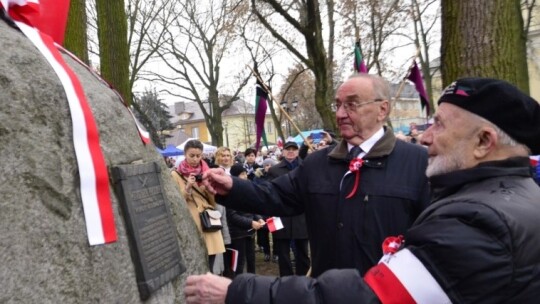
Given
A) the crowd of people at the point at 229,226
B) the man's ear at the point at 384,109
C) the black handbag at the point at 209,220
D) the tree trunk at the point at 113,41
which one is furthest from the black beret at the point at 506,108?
the tree trunk at the point at 113,41

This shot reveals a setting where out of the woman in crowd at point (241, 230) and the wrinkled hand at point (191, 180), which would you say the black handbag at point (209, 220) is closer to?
the wrinkled hand at point (191, 180)

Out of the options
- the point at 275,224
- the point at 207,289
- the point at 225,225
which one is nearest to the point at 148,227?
the point at 207,289

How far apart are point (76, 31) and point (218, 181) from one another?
11.2ft

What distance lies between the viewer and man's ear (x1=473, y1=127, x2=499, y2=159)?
178 cm

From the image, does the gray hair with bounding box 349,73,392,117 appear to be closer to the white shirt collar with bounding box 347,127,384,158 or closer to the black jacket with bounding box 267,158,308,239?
the white shirt collar with bounding box 347,127,384,158

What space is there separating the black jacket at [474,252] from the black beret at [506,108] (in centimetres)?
15

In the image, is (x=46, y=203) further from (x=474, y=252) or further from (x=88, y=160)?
(x=474, y=252)

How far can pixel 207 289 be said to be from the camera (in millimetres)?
1838

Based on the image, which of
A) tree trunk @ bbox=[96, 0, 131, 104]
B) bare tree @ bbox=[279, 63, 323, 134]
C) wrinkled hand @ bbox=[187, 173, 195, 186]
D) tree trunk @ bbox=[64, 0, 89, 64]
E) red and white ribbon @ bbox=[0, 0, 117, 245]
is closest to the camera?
red and white ribbon @ bbox=[0, 0, 117, 245]

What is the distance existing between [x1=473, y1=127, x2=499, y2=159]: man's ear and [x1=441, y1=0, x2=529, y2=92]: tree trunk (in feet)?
8.58

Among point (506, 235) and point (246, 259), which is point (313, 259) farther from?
point (246, 259)

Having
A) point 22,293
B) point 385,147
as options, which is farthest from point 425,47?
point 22,293

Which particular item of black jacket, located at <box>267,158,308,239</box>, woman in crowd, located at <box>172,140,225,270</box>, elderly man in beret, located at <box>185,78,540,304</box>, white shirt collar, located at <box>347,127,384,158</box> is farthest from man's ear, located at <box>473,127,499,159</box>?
black jacket, located at <box>267,158,308,239</box>

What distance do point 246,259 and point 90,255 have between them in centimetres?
525
